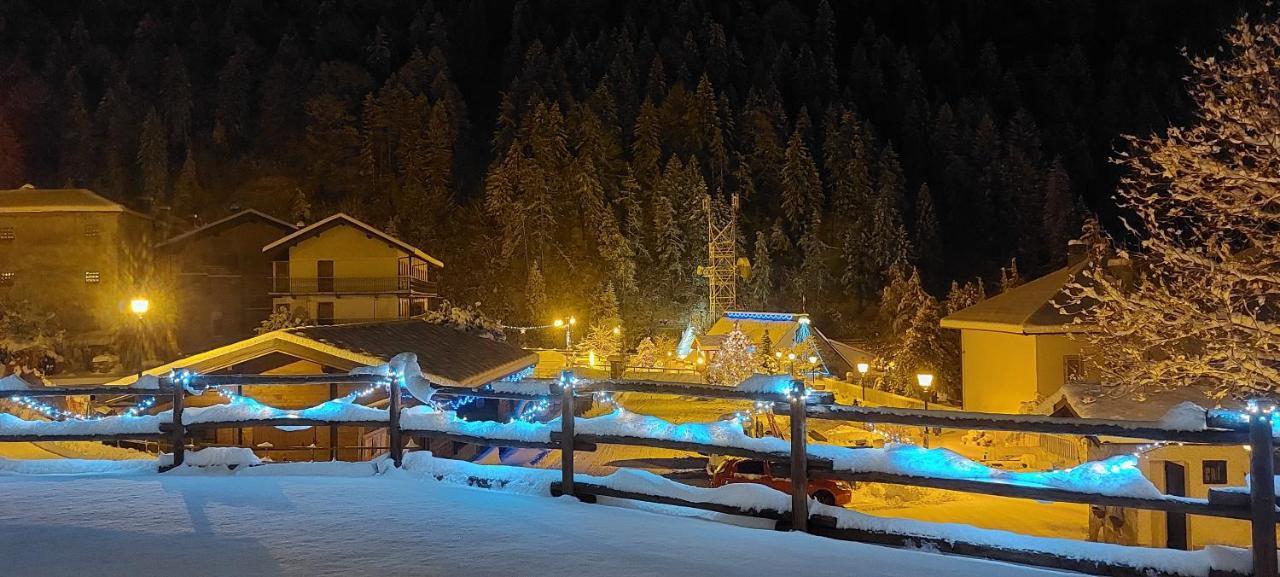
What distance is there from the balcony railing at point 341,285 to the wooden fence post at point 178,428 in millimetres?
27534

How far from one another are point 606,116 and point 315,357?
191ft

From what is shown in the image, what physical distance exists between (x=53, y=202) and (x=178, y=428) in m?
40.3

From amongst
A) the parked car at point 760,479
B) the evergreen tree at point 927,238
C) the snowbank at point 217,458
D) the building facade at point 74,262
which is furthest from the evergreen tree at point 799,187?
the snowbank at point 217,458

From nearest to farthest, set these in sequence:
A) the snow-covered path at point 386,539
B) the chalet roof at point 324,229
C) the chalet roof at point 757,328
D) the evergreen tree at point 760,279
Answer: the snow-covered path at point 386,539
the chalet roof at point 324,229
the chalet roof at point 757,328
the evergreen tree at point 760,279

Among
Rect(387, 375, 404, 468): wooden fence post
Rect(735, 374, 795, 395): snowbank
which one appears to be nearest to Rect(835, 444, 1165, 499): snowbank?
Rect(735, 374, 795, 395): snowbank

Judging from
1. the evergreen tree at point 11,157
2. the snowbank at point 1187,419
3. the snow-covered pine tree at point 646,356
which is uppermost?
the evergreen tree at point 11,157

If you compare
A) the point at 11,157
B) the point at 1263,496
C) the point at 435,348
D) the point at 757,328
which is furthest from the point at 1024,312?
the point at 11,157

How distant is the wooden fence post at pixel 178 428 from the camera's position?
22.7ft

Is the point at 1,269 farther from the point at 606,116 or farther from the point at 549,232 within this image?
the point at 606,116

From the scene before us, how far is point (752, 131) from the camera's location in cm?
7319

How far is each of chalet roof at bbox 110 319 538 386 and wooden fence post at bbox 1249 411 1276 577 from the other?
11718mm

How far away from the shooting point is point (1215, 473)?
38.8 ft

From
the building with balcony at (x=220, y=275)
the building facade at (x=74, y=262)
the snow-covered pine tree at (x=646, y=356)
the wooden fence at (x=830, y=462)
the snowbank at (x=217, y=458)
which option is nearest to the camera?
the wooden fence at (x=830, y=462)

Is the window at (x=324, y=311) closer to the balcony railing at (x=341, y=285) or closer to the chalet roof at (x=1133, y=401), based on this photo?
the balcony railing at (x=341, y=285)
